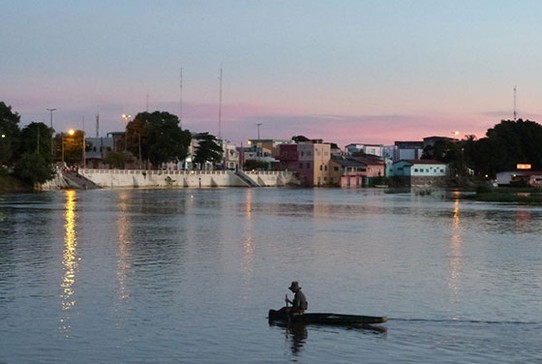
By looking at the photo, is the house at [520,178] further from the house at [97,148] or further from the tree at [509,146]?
the house at [97,148]

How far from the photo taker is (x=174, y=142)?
121250 mm

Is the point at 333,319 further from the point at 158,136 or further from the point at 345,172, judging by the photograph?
the point at 345,172

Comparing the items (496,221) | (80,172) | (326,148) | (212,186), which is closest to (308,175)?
(326,148)

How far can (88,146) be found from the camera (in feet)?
464

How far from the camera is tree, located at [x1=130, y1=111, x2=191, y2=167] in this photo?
398 feet

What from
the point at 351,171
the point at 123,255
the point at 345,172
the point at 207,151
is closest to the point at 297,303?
the point at 123,255

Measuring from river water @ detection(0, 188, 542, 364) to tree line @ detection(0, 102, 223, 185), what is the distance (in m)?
50.6

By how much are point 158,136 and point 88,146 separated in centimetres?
2495

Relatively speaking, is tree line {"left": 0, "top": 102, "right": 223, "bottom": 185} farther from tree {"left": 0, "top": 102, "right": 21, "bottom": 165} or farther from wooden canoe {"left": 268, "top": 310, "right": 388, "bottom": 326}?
wooden canoe {"left": 268, "top": 310, "right": 388, "bottom": 326}

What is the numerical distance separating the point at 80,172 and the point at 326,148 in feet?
175

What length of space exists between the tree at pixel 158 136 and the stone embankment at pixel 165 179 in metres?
3.67

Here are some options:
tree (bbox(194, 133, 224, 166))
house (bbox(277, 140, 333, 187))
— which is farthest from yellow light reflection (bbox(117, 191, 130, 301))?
house (bbox(277, 140, 333, 187))

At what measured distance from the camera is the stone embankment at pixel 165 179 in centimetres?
10819

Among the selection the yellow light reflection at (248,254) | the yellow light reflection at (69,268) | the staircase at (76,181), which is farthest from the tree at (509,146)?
the yellow light reflection at (69,268)
